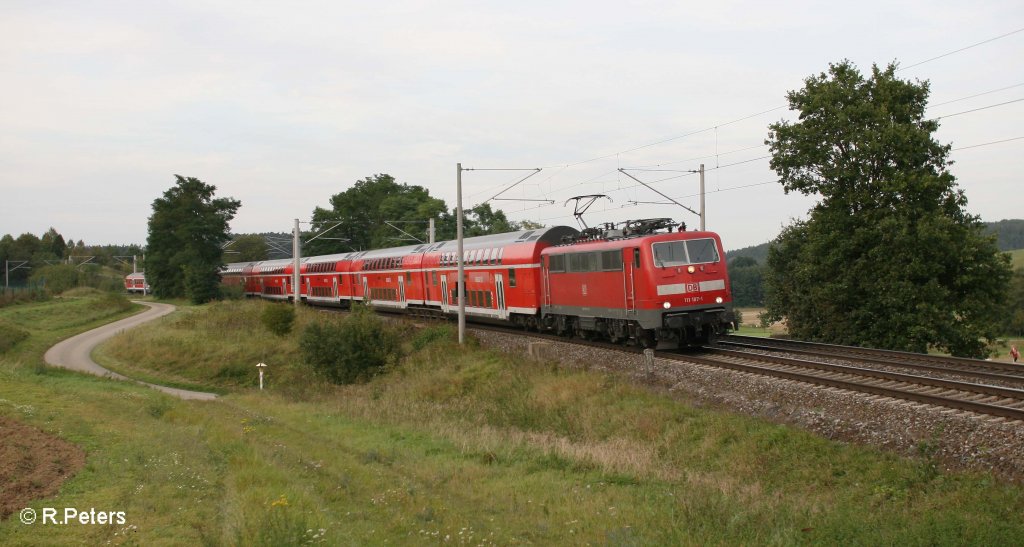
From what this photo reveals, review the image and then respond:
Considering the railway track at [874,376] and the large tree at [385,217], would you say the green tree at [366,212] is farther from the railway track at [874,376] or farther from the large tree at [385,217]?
the railway track at [874,376]

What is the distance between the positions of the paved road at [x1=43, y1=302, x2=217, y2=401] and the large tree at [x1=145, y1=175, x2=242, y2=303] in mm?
4124

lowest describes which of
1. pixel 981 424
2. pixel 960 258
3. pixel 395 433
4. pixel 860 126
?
pixel 395 433

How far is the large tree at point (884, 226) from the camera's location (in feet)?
86.4

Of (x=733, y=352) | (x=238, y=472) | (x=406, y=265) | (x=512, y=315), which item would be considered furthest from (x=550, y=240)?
(x=238, y=472)

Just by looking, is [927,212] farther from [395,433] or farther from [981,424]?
[395,433]

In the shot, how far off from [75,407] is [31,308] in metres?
55.7

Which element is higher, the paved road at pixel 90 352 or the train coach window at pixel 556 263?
the train coach window at pixel 556 263

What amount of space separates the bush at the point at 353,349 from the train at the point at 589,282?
481 centimetres

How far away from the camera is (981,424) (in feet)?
40.0

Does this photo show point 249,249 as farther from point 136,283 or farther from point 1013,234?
point 1013,234

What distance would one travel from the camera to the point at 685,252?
2241cm

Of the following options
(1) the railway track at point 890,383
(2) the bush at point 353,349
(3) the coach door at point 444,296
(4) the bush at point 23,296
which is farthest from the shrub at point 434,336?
(4) the bush at point 23,296

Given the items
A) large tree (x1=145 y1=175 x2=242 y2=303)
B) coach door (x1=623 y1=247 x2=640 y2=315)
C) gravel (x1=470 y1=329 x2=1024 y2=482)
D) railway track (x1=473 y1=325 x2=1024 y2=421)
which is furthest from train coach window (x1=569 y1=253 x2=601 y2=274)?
large tree (x1=145 y1=175 x2=242 y2=303)

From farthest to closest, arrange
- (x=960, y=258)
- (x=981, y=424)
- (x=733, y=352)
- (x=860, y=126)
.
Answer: (x=860, y=126) < (x=960, y=258) < (x=733, y=352) < (x=981, y=424)
